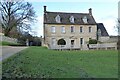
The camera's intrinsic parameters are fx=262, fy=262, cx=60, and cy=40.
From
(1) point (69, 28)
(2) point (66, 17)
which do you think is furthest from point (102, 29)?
(2) point (66, 17)

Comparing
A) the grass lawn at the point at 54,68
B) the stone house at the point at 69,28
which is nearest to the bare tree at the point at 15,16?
the stone house at the point at 69,28

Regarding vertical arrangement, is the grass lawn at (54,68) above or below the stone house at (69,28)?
below

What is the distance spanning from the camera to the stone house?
2376 inches

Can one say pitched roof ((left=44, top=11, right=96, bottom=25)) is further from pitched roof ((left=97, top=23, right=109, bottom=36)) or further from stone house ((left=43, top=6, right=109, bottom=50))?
pitched roof ((left=97, top=23, right=109, bottom=36))

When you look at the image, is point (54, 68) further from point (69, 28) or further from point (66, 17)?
point (66, 17)

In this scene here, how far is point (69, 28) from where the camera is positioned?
204 feet

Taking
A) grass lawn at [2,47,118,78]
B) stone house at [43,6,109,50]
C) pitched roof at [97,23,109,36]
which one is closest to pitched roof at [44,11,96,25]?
stone house at [43,6,109,50]

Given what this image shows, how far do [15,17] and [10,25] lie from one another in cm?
238

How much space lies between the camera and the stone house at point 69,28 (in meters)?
60.3

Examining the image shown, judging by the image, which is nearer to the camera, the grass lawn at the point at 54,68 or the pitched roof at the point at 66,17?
the grass lawn at the point at 54,68

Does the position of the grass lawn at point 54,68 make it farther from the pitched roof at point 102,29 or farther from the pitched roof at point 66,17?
the pitched roof at point 102,29

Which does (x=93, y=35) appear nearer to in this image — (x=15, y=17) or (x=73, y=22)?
(x=73, y=22)

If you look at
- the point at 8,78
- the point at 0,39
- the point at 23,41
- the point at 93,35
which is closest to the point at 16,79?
the point at 8,78

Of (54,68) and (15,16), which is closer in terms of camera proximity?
(54,68)
